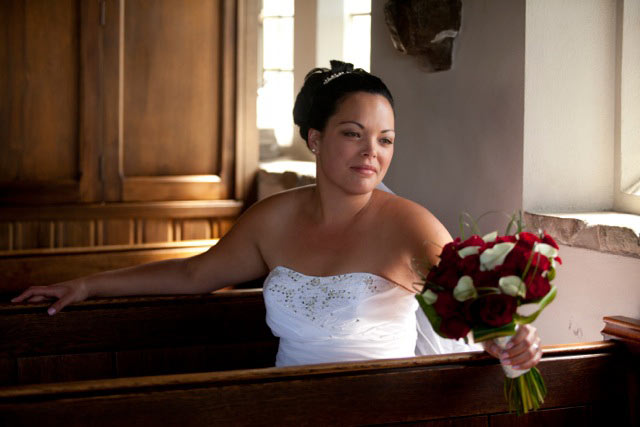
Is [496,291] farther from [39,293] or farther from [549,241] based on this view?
[39,293]

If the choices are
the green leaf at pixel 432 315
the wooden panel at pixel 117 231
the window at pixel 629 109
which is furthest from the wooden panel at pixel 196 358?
the wooden panel at pixel 117 231

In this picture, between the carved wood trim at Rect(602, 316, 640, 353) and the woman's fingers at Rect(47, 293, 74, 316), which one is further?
the woman's fingers at Rect(47, 293, 74, 316)

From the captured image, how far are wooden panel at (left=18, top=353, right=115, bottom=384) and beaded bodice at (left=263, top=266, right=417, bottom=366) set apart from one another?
20.2 inches

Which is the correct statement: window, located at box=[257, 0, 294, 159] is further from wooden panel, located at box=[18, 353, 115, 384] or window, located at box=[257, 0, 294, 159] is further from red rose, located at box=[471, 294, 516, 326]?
red rose, located at box=[471, 294, 516, 326]

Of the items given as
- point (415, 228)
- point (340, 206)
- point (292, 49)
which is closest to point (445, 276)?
point (415, 228)

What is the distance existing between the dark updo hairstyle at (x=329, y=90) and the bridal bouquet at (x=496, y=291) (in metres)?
0.77

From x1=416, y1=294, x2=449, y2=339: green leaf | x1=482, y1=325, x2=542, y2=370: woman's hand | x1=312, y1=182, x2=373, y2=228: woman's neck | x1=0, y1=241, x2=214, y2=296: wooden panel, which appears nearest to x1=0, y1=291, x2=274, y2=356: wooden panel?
x1=312, y1=182, x2=373, y2=228: woman's neck

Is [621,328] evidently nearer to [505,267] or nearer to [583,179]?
[505,267]

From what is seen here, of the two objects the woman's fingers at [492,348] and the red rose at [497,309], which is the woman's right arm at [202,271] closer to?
the woman's fingers at [492,348]

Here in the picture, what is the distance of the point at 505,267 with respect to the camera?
1.48m

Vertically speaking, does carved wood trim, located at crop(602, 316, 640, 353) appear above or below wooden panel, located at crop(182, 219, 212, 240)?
below

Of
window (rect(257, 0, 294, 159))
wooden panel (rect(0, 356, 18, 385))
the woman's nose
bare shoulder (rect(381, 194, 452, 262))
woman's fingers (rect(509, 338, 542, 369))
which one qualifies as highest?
window (rect(257, 0, 294, 159))

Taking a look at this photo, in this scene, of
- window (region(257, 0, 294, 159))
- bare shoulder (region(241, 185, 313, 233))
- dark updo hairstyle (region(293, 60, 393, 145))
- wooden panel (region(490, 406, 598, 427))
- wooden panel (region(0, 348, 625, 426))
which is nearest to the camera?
wooden panel (region(0, 348, 625, 426))

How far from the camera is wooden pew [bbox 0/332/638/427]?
1.42 m
